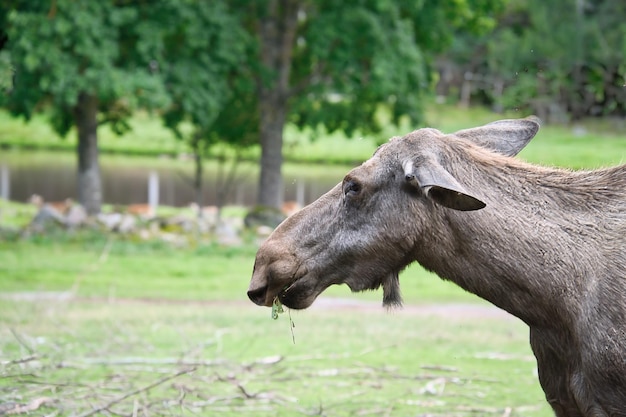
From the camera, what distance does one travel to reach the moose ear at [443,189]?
446cm

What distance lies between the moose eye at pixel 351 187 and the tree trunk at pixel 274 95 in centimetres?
1846

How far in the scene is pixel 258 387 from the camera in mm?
8656

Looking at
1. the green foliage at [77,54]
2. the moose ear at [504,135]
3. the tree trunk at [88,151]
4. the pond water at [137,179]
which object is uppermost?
the green foliage at [77,54]

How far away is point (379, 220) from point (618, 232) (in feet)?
3.89

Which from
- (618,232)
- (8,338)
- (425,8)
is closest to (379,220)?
(618,232)

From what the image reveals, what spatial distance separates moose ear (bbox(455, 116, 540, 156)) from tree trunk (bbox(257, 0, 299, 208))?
1796 centimetres

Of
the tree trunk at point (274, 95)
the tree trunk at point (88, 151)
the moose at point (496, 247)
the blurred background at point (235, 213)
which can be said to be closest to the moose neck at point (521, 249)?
the moose at point (496, 247)

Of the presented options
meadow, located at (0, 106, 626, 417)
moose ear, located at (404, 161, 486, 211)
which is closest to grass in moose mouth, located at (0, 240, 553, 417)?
meadow, located at (0, 106, 626, 417)

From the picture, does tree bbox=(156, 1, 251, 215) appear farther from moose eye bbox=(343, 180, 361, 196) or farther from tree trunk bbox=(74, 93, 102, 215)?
moose eye bbox=(343, 180, 361, 196)

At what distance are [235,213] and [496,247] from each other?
25681 millimetres

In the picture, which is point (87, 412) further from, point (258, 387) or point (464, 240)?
point (464, 240)

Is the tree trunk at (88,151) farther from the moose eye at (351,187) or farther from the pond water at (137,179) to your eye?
the moose eye at (351,187)

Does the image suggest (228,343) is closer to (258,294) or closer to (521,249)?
(258,294)

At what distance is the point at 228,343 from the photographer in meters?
11.1
